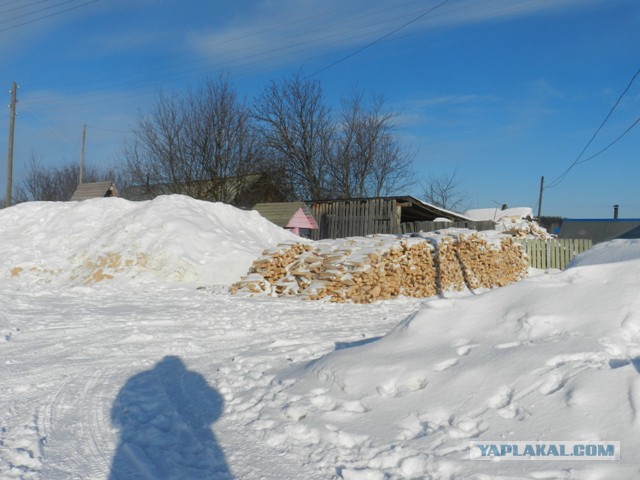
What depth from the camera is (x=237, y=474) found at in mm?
3451

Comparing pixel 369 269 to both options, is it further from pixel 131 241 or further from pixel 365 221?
pixel 365 221

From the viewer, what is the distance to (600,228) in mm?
36062

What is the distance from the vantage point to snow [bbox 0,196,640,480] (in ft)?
11.3

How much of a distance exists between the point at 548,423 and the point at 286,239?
1519 cm

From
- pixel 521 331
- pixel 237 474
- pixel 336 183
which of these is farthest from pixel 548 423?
pixel 336 183

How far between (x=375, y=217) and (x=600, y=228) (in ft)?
66.7

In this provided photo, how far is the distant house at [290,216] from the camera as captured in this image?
2195 centimetres

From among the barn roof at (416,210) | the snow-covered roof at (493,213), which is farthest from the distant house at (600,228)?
the barn roof at (416,210)

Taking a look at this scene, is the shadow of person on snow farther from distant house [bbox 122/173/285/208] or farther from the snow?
distant house [bbox 122/173/285/208]

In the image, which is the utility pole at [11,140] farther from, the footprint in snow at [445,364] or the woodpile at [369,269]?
the footprint in snow at [445,364]

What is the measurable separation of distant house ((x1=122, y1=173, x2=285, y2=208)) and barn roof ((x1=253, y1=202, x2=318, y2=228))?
4.25 metres

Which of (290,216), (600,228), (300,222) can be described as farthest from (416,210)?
(600,228)

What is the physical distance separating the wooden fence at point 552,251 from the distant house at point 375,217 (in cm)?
269

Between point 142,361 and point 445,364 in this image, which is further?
point 142,361
